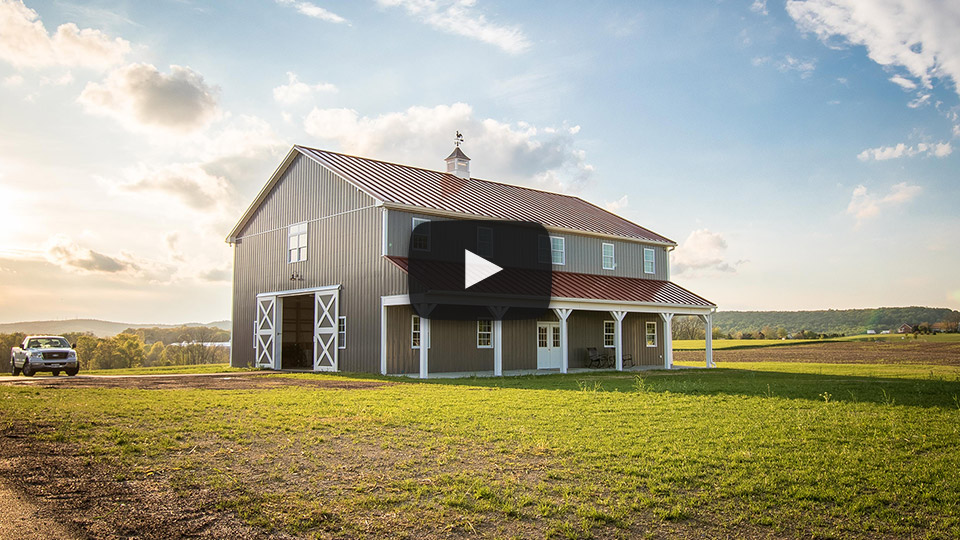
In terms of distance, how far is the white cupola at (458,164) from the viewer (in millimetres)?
31797

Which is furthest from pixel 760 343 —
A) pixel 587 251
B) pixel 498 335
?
pixel 498 335

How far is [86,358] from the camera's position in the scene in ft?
202

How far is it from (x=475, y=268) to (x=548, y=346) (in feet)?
15.9

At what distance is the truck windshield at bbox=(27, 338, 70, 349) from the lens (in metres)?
23.1

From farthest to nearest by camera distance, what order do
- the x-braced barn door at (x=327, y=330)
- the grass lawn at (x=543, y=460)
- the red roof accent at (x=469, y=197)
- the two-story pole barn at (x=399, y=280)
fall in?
the red roof accent at (x=469, y=197), the x-braced barn door at (x=327, y=330), the two-story pole barn at (x=399, y=280), the grass lawn at (x=543, y=460)

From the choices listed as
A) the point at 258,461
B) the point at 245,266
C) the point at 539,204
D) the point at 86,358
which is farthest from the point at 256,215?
the point at 86,358

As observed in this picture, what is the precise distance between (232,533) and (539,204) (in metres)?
27.2

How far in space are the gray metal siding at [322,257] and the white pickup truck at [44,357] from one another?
7397 millimetres

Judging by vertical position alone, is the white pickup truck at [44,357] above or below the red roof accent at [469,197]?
below

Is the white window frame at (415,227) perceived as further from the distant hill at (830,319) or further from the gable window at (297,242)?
the distant hill at (830,319)

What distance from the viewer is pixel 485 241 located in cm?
2586

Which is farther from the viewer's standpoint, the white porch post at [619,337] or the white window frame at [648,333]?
the white window frame at [648,333]

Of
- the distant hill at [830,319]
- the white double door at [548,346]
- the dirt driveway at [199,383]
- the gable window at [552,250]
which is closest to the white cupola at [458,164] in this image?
the gable window at [552,250]

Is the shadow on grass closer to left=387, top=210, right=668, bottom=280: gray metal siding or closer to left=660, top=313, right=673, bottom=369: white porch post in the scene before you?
left=387, top=210, right=668, bottom=280: gray metal siding
